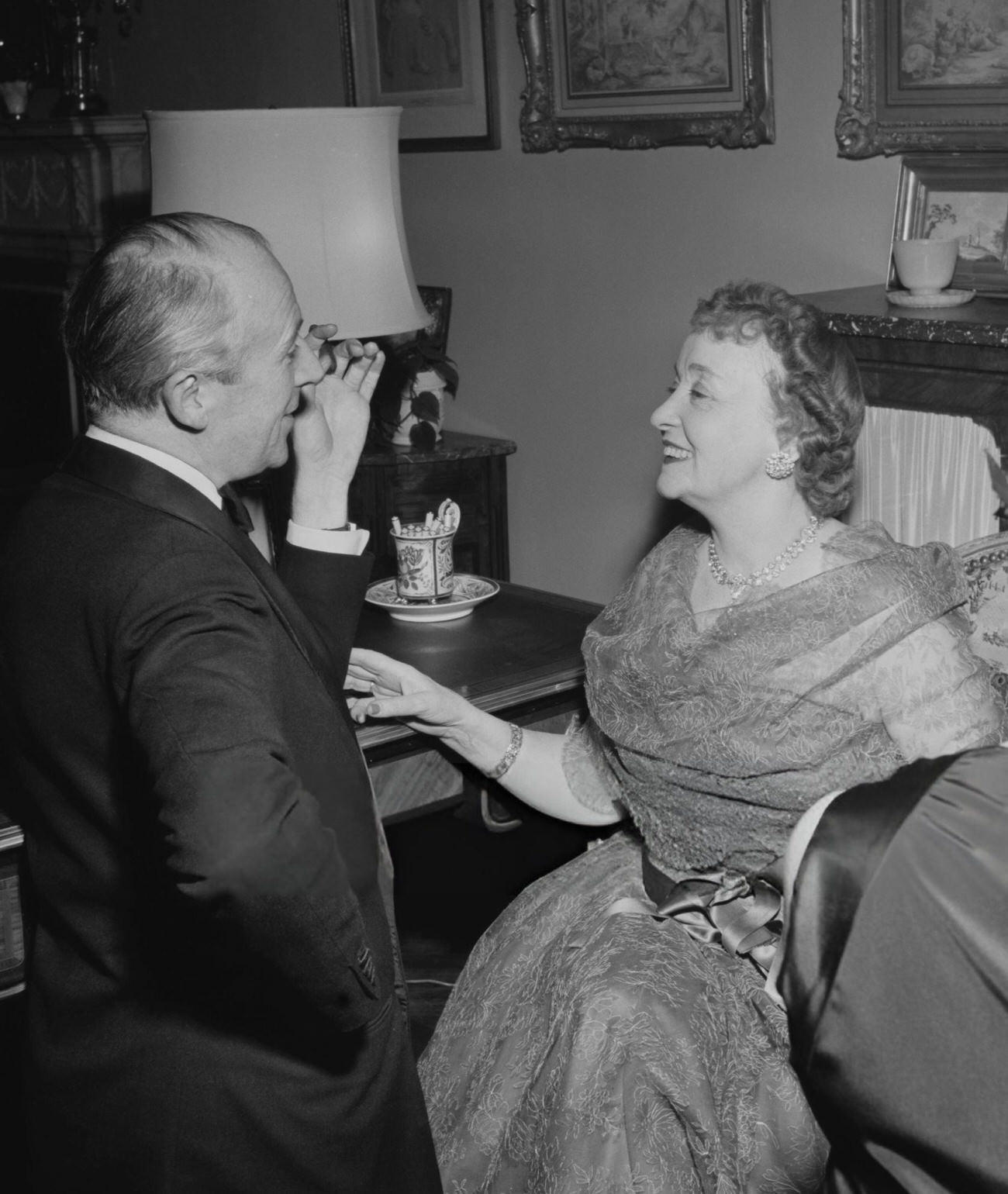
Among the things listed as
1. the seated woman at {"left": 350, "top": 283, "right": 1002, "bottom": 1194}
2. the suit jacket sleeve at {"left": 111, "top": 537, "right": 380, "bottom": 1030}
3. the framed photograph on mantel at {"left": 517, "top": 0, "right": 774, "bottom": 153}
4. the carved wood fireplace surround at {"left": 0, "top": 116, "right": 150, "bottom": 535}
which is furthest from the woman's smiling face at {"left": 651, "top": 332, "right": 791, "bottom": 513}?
the carved wood fireplace surround at {"left": 0, "top": 116, "right": 150, "bottom": 535}

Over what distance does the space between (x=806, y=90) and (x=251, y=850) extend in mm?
2697

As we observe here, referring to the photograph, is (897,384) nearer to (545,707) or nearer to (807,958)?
(545,707)

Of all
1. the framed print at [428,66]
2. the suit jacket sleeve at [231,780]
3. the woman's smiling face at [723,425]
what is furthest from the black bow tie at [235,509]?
the framed print at [428,66]

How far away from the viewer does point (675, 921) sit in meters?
2.13

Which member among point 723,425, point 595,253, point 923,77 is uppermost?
point 923,77

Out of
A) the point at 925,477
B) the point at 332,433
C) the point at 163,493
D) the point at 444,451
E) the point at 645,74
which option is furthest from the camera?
the point at 444,451

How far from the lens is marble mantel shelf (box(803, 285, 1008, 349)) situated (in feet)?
8.45

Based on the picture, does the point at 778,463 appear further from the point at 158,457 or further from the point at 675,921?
the point at 158,457

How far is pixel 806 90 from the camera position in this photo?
337cm

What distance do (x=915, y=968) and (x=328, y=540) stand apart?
112cm

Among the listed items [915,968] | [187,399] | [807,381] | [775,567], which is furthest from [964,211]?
[915,968]

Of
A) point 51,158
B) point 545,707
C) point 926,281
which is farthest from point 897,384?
point 51,158

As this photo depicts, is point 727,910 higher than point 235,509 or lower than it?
lower

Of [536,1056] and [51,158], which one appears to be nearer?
[536,1056]
